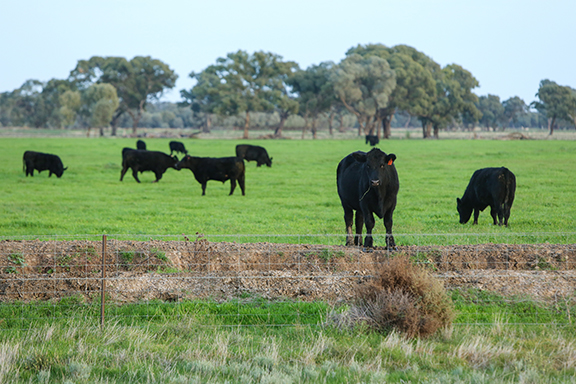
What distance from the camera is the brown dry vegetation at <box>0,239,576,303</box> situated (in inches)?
306

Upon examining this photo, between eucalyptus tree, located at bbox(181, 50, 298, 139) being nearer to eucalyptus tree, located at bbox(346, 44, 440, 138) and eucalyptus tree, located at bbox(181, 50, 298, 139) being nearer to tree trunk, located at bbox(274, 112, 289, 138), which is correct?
tree trunk, located at bbox(274, 112, 289, 138)

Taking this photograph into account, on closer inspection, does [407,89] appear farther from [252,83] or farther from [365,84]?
[252,83]

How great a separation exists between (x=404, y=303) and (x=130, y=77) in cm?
10594

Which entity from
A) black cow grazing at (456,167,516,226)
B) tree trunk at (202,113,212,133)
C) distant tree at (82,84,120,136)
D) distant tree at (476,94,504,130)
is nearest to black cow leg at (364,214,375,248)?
black cow grazing at (456,167,516,226)

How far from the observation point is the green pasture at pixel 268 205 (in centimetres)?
1329

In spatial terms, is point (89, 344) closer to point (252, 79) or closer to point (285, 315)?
point (285, 315)

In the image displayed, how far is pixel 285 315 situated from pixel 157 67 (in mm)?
106300

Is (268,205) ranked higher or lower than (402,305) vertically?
lower

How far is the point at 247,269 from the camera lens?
29.6 ft

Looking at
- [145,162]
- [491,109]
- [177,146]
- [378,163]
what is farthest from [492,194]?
[491,109]

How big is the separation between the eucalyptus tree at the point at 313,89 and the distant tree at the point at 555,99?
1204 inches

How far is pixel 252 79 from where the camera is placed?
93188 mm

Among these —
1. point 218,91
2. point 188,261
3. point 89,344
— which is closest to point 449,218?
point 188,261

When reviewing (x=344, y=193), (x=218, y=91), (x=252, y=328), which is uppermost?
(x=218, y=91)
